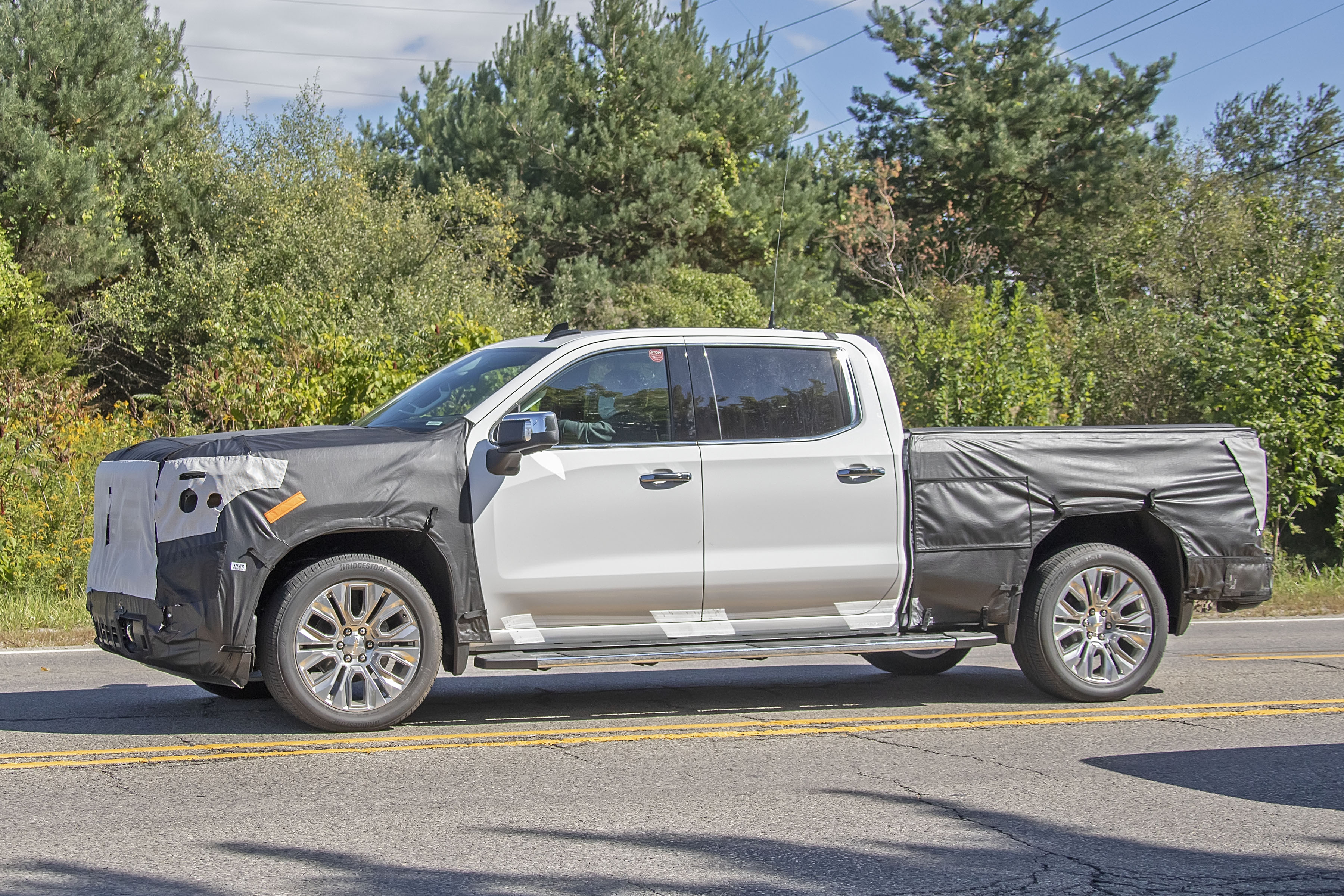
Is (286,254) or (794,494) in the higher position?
(286,254)

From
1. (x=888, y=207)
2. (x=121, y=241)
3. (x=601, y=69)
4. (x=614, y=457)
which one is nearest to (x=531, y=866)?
(x=614, y=457)

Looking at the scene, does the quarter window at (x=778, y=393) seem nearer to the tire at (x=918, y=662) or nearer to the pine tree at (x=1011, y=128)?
the tire at (x=918, y=662)

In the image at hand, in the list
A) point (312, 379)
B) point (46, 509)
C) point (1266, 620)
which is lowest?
point (1266, 620)

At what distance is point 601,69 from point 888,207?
9268mm

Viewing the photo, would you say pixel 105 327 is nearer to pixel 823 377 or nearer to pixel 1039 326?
pixel 1039 326

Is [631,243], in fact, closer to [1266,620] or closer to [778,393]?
[1266,620]

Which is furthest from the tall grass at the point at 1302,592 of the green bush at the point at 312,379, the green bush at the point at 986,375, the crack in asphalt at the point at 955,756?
the green bush at the point at 312,379

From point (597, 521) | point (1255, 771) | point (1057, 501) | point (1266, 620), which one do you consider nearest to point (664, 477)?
point (597, 521)

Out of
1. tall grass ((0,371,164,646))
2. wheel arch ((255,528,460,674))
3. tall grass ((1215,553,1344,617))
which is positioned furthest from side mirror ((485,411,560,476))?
tall grass ((1215,553,1344,617))

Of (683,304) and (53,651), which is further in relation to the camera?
(683,304)

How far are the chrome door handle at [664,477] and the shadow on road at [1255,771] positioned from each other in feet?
8.02

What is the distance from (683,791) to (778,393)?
8.56 ft

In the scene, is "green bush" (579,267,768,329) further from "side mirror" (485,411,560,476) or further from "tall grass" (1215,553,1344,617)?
"side mirror" (485,411,560,476)

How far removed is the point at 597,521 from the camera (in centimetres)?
702
